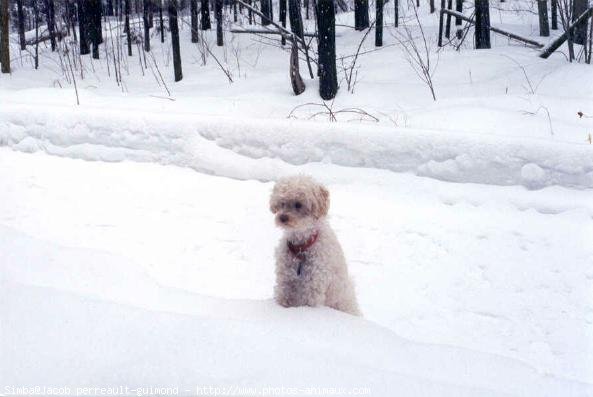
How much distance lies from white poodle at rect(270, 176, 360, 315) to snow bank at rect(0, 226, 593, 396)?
1.19ft

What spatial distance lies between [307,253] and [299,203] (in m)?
0.36

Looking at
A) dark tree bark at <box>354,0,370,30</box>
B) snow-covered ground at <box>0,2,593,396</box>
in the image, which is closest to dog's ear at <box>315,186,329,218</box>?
snow-covered ground at <box>0,2,593,396</box>

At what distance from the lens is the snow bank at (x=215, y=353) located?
6.26 ft

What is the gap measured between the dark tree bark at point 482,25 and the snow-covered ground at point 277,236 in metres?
4.51

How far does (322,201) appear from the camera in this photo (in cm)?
332

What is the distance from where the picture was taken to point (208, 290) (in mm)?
4406

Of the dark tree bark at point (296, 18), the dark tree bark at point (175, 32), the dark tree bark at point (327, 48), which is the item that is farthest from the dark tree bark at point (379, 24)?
the dark tree bark at point (327, 48)

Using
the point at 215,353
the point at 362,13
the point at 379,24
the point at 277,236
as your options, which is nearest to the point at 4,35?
the point at 379,24

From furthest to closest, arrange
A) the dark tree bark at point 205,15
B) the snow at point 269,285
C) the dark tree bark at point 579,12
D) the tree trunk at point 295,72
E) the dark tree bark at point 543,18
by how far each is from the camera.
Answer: the dark tree bark at point 205,15 → the dark tree bark at point 543,18 → the dark tree bark at point 579,12 → the tree trunk at point 295,72 → the snow at point 269,285

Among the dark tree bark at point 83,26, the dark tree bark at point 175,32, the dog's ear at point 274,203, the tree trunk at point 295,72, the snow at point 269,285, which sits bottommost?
the snow at point 269,285

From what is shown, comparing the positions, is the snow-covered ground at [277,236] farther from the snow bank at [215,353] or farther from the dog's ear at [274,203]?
the dog's ear at [274,203]

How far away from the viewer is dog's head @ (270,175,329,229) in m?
3.22

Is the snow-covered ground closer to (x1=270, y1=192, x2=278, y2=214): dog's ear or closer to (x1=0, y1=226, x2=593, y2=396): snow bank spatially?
(x1=0, y1=226, x2=593, y2=396): snow bank

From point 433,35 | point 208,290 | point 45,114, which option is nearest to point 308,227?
point 208,290
